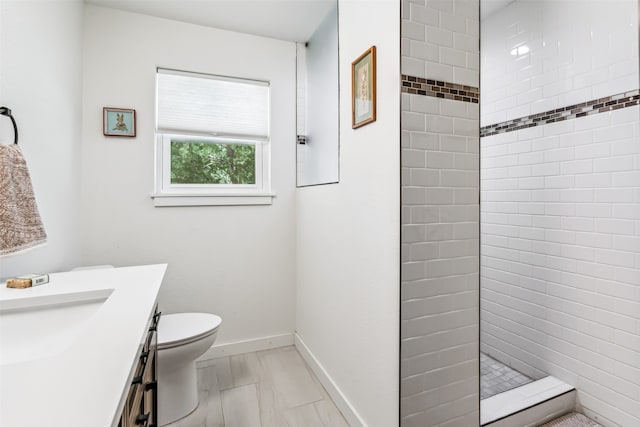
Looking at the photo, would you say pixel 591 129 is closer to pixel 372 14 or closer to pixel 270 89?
pixel 372 14

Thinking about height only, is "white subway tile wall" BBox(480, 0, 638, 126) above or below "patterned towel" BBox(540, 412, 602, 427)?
above

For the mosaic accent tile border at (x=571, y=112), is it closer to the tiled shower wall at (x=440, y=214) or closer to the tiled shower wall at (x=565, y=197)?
the tiled shower wall at (x=565, y=197)

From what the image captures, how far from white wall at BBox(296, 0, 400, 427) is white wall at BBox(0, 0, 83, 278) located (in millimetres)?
1381

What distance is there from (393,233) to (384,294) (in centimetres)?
27

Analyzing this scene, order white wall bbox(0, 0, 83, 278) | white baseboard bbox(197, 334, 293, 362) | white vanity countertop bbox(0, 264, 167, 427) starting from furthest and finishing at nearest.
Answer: white baseboard bbox(197, 334, 293, 362), white wall bbox(0, 0, 83, 278), white vanity countertop bbox(0, 264, 167, 427)

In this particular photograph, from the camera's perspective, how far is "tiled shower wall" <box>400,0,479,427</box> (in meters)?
1.30

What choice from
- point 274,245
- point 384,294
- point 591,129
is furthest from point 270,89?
point 591,129

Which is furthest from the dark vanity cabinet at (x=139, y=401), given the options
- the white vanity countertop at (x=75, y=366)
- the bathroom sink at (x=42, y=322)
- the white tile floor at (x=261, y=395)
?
the white tile floor at (x=261, y=395)

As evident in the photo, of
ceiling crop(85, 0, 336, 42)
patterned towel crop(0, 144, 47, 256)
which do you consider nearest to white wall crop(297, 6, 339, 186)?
ceiling crop(85, 0, 336, 42)

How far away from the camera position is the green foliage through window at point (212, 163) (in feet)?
7.79

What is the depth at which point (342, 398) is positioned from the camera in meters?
1.75

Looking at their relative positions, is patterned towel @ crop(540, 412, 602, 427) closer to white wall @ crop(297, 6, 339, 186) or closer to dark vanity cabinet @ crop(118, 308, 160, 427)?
white wall @ crop(297, 6, 339, 186)

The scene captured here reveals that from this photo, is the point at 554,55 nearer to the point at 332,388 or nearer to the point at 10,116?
the point at 332,388

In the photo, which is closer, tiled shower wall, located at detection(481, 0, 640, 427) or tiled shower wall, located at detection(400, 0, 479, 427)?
tiled shower wall, located at detection(400, 0, 479, 427)
